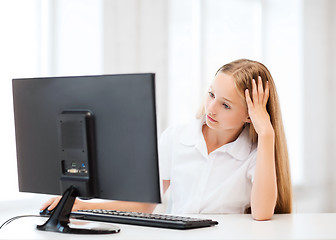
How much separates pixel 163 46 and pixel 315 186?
1.90m

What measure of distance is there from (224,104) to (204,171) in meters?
0.29

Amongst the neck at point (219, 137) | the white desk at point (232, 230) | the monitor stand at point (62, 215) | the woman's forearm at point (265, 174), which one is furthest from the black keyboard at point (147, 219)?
the neck at point (219, 137)

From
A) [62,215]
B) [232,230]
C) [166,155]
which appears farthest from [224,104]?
[62,215]

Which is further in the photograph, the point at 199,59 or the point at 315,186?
the point at 315,186

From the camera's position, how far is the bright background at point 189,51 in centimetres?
236

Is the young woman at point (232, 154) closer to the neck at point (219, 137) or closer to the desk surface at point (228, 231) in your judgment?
the neck at point (219, 137)

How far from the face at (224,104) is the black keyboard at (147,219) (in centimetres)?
43

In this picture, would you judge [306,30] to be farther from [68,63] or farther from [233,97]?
[233,97]

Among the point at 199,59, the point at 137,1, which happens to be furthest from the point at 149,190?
the point at 199,59

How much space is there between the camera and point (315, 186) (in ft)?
13.0

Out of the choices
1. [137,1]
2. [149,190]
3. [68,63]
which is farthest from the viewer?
[137,1]

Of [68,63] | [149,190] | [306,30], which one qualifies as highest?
[306,30]

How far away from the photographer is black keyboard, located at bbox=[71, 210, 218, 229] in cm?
130

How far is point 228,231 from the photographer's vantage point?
1.29 metres
